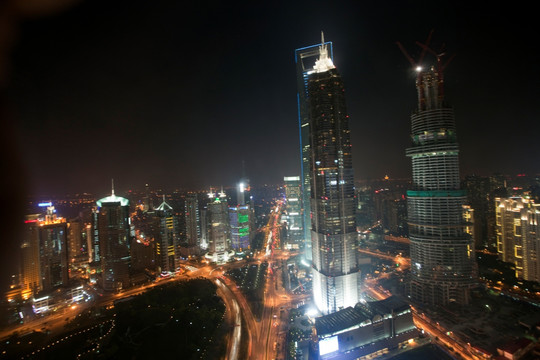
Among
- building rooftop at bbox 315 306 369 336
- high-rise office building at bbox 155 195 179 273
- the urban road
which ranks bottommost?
the urban road

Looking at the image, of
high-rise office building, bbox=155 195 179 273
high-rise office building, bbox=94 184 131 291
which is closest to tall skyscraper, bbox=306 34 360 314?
high-rise office building, bbox=155 195 179 273

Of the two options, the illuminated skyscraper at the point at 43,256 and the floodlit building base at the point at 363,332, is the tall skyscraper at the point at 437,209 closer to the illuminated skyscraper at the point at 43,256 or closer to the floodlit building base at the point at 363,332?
the floodlit building base at the point at 363,332

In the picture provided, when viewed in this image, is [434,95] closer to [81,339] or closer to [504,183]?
[504,183]

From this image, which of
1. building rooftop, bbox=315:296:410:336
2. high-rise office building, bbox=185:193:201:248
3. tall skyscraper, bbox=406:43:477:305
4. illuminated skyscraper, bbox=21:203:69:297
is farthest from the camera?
high-rise office building, bbox=185:193:201:248

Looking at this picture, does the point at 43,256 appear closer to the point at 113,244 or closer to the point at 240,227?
the point at 113,244

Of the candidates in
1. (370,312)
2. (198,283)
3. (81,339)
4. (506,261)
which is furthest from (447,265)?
(81,339)

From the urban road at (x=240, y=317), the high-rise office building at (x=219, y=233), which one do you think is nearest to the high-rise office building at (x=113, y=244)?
the urban road at (x=240, y=317)

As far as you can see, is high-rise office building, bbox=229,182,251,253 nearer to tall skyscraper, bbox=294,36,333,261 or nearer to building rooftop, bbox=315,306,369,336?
tall skyscraper, bbox=294,36,333,261

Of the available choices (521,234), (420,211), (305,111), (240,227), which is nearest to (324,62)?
(305,111)
